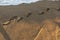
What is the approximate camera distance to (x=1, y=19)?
1.35 m

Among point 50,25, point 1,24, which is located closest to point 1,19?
point 1,24

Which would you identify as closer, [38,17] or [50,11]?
[38,17]

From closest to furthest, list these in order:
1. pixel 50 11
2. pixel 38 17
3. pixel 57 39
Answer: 1. pixel 57 39
2. pixel 38 17
3. pixel 50 11

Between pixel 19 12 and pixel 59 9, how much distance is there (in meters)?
0.30

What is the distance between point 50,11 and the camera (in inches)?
57.2

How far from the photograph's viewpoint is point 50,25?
1.21 meters

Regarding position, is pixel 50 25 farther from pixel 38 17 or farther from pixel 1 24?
pixel 1 24

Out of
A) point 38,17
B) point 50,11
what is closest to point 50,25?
point 38,17

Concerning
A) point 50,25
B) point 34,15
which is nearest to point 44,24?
point 50,25

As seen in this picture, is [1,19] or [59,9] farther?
[59,9]

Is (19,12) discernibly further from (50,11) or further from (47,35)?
(47,35)

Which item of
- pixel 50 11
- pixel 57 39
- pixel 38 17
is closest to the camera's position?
pixel 57 39

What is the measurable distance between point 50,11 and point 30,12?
0.47 feet

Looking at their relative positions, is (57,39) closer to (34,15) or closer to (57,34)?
(57,34)
